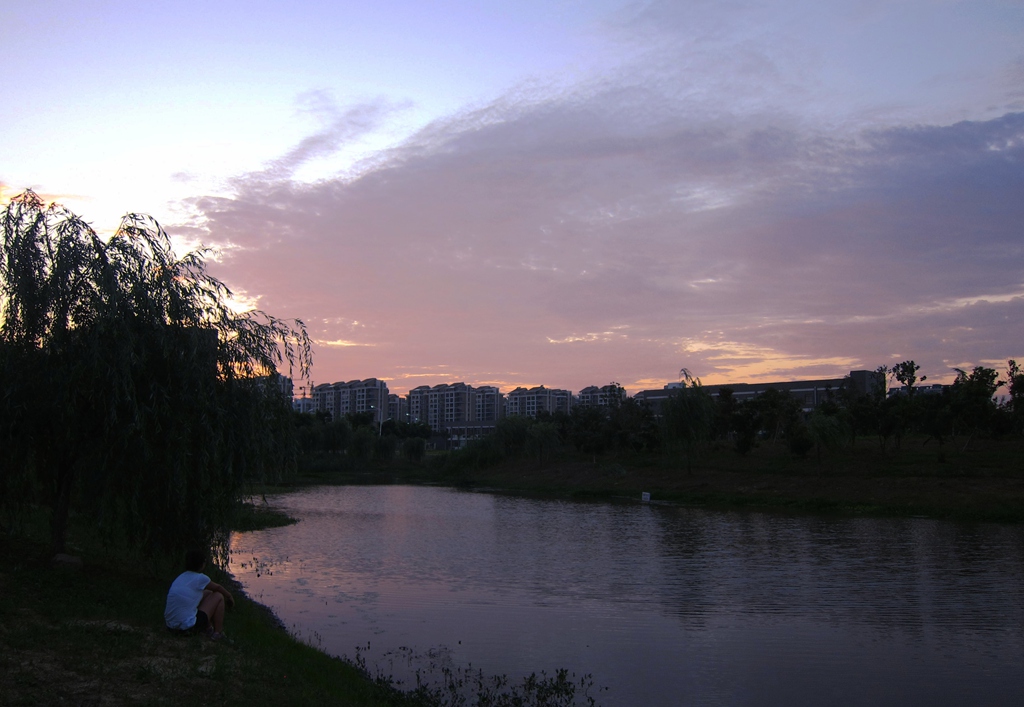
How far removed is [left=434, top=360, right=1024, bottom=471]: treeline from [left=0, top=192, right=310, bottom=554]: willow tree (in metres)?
43.5

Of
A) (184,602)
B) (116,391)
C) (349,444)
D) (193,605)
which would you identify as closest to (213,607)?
(193,605)

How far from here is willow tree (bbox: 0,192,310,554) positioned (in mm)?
12562

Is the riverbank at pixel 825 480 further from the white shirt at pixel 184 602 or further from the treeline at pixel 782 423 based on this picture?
the white shirt at pixel 184 602

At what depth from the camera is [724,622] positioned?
54.2 ft

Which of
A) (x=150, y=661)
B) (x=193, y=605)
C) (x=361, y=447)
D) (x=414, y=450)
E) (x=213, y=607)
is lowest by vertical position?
(x=414, y=450)

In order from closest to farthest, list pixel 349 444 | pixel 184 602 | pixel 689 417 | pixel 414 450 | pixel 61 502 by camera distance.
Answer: pixel 184 602 < pixel 61 502 < pixel 689 417 < pixel 349 444 < pixel 414 450

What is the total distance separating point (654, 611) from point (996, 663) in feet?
22.1

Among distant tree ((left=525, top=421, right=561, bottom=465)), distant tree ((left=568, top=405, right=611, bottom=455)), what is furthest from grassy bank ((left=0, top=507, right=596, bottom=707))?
distant tree ((left=525, top=421, right=561, bottom=465))

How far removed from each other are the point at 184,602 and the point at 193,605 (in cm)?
13

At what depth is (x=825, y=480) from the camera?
48.0 m

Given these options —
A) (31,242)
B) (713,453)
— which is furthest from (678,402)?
(31,242)

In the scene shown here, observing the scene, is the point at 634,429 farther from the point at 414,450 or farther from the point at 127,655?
the point at 127,655

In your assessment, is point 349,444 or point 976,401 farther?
point 349,444

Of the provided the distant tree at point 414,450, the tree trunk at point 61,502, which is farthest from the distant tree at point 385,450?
the tree trunk at point 61,502
